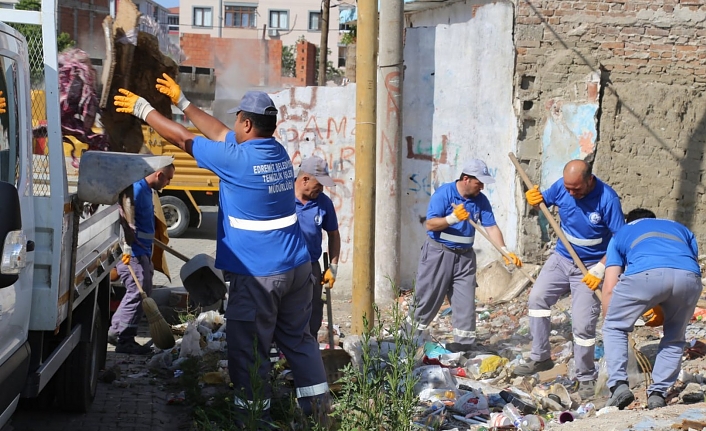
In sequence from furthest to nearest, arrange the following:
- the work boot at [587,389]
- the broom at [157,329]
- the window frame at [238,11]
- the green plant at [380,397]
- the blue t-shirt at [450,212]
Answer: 1. the window frame at [238,11]
2. the blue t-shirt at [450,212]
3. the broom at [157,329]
4. the work boot at [587,389]
5. the green plant at [380,397]

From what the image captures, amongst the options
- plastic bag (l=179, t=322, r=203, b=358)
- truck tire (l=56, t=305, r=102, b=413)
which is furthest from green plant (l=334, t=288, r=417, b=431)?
plastic bag (l=179, t=322, r=203, b=358)

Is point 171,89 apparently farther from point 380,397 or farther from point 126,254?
point 126,254

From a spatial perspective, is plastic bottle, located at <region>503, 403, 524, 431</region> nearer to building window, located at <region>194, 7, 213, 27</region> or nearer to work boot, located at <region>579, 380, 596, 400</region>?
work boot, located at <region>579, 380, 596, 400</region>

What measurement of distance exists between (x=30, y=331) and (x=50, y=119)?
1.05 meters

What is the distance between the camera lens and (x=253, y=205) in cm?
463

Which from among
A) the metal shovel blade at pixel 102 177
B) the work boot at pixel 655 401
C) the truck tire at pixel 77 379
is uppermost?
the metal shovel blade at pixel 102 177

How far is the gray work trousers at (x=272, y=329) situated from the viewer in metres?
4.63

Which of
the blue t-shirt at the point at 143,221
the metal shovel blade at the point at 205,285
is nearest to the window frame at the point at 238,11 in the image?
the metal shovel blade at the point at 205,285

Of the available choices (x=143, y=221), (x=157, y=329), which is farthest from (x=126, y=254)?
(x=157, y=329)

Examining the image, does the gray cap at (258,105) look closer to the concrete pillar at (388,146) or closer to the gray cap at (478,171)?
the gray cap at (478,171)

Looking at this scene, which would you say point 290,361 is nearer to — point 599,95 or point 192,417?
point 192,417

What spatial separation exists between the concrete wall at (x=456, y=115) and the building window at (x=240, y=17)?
161 ft

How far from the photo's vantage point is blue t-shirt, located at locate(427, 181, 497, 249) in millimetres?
7570

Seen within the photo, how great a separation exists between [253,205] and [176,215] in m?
11.2
